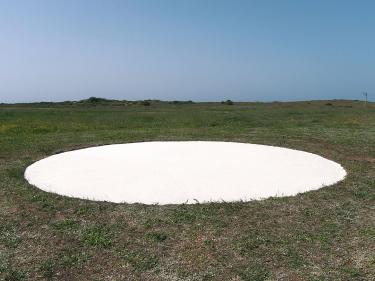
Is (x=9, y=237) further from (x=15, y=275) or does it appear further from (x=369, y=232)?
(x=369, y=232)

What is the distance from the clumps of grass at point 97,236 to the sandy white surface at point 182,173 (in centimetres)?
139

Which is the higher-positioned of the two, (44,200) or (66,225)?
(44,200)

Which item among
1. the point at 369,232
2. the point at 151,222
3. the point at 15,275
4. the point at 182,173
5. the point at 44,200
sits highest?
the point at 182,173

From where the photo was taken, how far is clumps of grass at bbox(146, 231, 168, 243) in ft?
20.2

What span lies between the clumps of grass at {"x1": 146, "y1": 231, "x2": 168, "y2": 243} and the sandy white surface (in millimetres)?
1491

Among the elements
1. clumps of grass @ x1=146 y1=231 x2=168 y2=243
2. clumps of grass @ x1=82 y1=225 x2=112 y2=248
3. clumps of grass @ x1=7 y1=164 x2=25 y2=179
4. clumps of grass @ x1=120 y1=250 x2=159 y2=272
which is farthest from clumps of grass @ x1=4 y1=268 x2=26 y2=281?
clumps of grass @ x1=7 y1=164 x2=25 y2=179

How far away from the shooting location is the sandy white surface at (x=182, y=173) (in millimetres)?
8430

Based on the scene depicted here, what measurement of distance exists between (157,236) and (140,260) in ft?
2.54

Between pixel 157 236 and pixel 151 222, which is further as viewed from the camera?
pixel 151 222

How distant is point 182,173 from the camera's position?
10.1 m

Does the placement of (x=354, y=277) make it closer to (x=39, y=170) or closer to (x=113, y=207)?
(x=113, y=207)

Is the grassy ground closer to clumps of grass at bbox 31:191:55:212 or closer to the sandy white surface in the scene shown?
clumps of grass at bbox 31:191:55:212

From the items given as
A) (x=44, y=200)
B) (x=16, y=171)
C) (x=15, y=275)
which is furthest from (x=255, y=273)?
(x=16, y=171)

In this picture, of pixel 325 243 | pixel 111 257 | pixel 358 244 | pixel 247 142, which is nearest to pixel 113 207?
pixel 111 257
